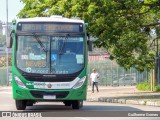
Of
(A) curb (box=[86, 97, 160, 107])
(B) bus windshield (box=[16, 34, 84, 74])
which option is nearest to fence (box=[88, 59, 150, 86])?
(A) curb (box=[86, 97, 160, 107])

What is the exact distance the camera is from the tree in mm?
27547

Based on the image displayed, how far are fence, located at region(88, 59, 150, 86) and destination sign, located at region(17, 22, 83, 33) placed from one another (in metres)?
29.5

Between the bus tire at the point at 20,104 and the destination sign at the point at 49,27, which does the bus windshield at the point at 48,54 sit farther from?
the bus tire at the point at 20,104

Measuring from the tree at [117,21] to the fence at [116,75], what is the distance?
63.2 feet

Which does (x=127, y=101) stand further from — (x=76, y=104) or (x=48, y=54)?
(x=48, y=54)

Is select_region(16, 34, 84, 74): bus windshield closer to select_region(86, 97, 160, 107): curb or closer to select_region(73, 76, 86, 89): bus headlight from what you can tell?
select_region(73, 76, 86, 89): bus headlight

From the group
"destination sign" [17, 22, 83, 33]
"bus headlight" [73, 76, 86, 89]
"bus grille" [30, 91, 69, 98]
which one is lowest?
"bus grille" [30, 91, 69, 98]

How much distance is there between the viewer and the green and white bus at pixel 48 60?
18.7 meters

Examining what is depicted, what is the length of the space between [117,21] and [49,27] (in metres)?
9.31

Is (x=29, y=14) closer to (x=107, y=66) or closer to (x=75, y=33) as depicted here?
(x=75, y=33)

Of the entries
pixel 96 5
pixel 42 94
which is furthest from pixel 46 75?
pixel 96 5

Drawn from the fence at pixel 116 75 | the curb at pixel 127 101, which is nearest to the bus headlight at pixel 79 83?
the curb at pixel 127 101

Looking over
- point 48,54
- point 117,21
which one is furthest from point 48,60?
point 117,21

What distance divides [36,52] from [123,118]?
445cm
